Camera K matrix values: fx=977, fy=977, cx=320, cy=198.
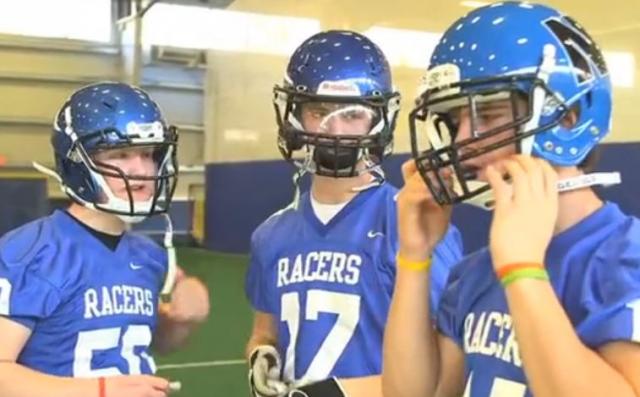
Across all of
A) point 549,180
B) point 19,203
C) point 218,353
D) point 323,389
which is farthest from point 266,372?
point 19,203

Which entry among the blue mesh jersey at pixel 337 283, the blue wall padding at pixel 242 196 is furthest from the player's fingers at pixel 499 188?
the blue wall padding at pixel 242 196

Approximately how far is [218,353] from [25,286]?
131 inches

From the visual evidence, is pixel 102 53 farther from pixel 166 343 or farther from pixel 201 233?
pixel 166 343

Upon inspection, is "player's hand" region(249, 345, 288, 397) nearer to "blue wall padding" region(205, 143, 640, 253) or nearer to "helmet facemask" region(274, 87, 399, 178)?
"helmet facemask" region(274, 87, 399, 178)

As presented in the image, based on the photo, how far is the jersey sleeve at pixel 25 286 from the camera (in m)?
1.93

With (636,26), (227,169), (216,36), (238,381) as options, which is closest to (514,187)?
(238,381)

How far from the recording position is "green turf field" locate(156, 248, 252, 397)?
4508mm

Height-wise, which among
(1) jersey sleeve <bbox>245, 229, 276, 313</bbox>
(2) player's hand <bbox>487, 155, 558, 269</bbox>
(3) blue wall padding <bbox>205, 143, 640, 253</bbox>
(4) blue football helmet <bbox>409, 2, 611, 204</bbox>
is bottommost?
(3) blue wall padding <bbox>205, 143, 640, 253</bbox>

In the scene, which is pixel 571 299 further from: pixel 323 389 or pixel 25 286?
pixel 25 286

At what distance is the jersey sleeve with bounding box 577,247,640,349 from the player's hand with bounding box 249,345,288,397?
88cm

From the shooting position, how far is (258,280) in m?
2.21

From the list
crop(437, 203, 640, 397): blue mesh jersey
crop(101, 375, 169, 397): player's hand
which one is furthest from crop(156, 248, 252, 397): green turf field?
crop(437, 203, 640, 397): blue mesh jersey

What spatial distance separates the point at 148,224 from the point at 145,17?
2508mm

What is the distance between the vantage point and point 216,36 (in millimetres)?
10477
